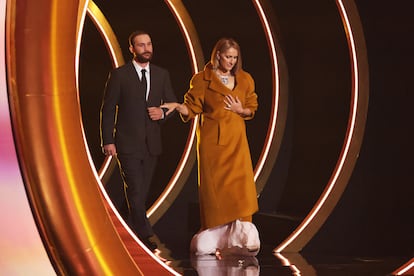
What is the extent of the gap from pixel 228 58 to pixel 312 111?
5.58 feet

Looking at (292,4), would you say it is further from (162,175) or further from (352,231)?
(162,175)

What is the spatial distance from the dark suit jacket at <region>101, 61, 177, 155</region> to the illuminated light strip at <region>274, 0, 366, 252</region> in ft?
5.32

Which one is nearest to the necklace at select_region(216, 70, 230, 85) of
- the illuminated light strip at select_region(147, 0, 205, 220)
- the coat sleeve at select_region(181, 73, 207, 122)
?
the coat sleeve at select_region(181, 73, 207, 122)

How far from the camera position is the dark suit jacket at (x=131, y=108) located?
31.6ft

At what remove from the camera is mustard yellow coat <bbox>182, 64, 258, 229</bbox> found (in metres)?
9.40

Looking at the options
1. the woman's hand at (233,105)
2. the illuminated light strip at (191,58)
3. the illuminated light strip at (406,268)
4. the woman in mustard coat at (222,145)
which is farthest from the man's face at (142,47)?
the illuminated light strip at (406,268)

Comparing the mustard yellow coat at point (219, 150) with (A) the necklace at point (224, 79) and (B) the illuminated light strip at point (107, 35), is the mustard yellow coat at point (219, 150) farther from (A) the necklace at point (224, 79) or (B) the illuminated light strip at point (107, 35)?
(B) the illuminated light strip at point (107, 35)

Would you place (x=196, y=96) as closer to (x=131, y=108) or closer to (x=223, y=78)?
(x=223, y=78)

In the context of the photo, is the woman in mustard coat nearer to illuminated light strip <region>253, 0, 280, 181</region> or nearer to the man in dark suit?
the man in dark suit

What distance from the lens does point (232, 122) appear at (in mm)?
9445

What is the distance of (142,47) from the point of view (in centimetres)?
955

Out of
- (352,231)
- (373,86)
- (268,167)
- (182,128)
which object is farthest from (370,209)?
(182,128)

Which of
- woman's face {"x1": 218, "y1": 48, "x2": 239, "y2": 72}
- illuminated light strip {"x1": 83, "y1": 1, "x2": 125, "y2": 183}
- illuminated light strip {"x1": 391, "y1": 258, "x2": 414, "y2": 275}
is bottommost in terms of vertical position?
illuminated light strip {"x1": 391, "y1": 258, "x2": 414, "y2": 275}

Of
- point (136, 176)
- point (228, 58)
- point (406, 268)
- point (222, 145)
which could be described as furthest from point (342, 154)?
point (406, 268)
